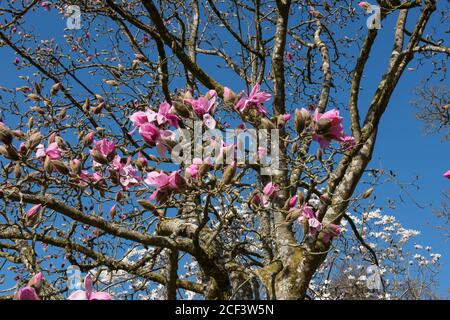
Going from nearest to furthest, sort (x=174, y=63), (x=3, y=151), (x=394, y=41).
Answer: (x=3, y=151)
(x=394, y=41)
(x=174, y=63)

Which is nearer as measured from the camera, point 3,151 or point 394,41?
point 3,151

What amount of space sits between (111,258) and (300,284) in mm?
1142

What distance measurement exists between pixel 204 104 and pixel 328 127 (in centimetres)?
45

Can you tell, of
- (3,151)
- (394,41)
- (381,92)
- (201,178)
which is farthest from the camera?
(394,41)

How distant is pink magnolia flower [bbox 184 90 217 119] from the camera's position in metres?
1.72

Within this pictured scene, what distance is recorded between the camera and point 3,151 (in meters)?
1.81

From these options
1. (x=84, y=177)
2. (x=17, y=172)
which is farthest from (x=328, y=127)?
(x=17, y=172)

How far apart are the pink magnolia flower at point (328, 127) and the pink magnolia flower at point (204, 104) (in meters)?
0.37

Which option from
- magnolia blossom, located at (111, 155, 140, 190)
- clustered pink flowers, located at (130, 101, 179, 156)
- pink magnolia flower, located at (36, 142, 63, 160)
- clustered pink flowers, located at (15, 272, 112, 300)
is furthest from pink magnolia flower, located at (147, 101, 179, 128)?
clustered pink flowers, located at (15, 272, 112, 300)

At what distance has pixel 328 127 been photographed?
1662mm

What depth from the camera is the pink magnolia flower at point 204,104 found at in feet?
5.64
